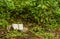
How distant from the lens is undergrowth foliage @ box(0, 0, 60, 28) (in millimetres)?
5027

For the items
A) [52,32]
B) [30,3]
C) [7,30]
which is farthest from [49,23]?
[7,30]

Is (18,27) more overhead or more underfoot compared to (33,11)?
more underfoot

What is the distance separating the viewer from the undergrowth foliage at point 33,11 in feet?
16.5

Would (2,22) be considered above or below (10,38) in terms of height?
above

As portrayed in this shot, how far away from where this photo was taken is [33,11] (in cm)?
509

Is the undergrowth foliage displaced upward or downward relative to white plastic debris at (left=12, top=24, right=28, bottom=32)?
upward

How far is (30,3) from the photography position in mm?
5043

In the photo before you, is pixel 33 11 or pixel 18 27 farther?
pixel 33 11

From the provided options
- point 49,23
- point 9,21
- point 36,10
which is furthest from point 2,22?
point 49,23

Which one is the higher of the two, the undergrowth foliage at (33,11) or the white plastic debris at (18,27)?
the undergrowth foliage at (33,11)

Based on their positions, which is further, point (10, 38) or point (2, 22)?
point (2, 22)

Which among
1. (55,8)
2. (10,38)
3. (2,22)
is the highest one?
(55,8)

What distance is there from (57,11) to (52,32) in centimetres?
60

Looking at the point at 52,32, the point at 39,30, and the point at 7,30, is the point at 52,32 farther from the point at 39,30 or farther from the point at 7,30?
the point at 7,30
